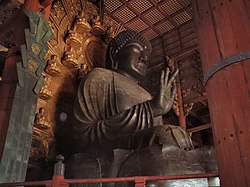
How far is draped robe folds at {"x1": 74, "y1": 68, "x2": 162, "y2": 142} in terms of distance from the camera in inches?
120

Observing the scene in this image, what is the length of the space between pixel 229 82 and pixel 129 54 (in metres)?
2.95

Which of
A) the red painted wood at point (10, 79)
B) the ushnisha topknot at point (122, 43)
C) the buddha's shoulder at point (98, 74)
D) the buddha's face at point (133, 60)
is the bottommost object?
the red painted wood at point (10, 79)

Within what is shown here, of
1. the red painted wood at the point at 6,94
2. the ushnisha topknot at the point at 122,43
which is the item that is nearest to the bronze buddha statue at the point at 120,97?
the ushnisha topknot at the point at 122,43

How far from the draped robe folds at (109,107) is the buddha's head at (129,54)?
7.7 inches

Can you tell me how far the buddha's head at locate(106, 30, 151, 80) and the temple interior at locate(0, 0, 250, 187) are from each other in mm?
67

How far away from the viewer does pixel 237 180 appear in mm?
1125

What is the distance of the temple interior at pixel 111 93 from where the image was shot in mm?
1276

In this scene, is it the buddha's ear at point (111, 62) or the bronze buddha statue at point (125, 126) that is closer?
the bronze buddha statue at point (125, 126)

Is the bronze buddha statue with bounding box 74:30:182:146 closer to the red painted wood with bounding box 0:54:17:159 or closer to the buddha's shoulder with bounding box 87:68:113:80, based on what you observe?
the buddha's shoulder with bounding box 87:68:113:80

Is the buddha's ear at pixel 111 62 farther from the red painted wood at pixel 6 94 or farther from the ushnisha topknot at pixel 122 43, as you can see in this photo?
the red painted wood at pixel 6 94

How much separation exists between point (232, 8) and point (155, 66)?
15.1 ft

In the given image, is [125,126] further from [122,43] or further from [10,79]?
[122,43]

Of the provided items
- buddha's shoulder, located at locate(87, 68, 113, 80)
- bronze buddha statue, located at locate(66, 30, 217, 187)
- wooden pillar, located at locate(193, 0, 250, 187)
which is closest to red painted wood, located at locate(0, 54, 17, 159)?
bronze buddha statue, located at locate(66, 30, 217, 187)

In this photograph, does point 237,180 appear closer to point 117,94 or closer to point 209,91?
point 209,91
